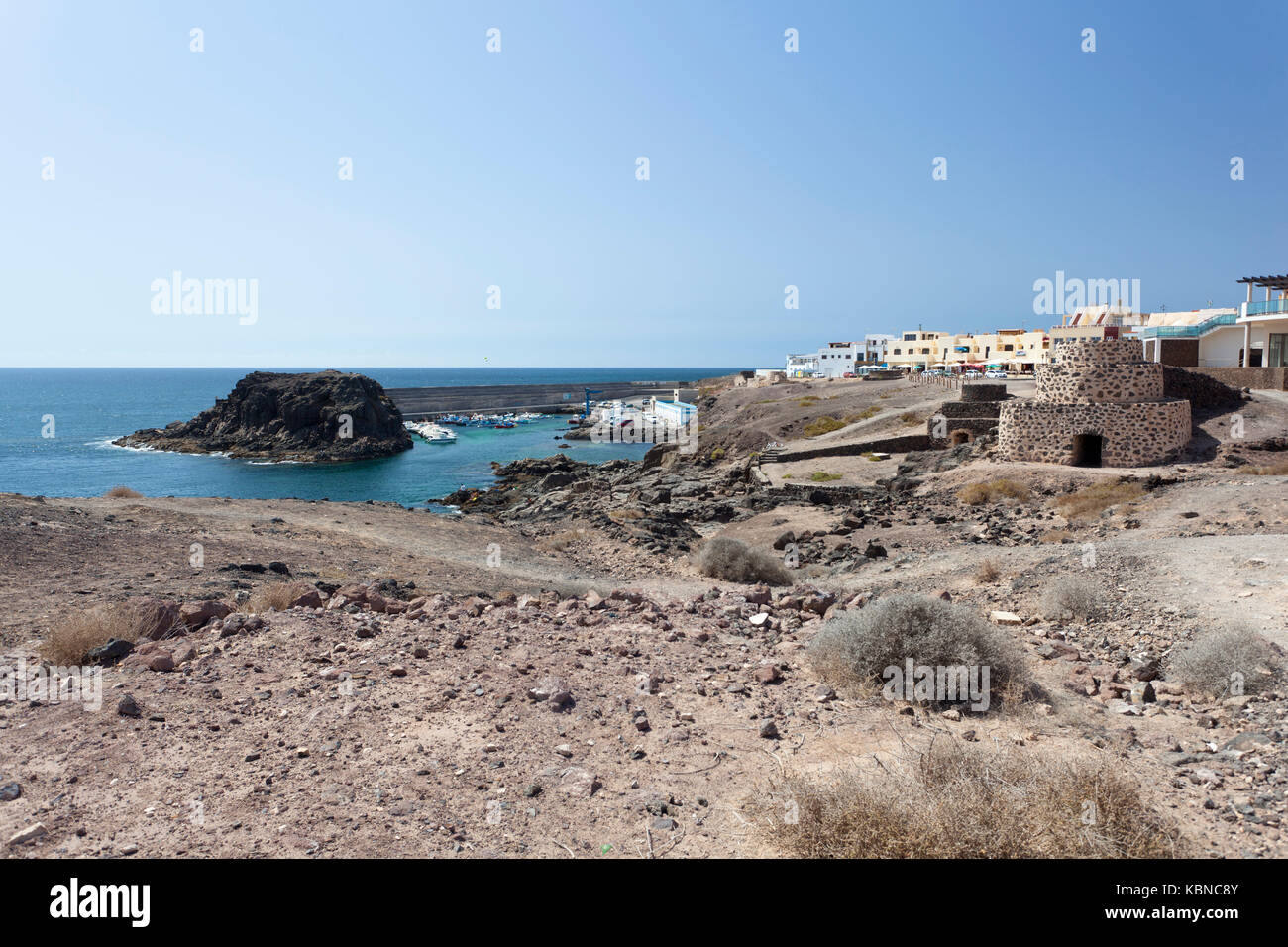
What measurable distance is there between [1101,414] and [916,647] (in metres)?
18.9

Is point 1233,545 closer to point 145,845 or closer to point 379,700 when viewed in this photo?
point 379,700

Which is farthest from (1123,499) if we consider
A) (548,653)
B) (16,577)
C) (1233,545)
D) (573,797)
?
(16,577)

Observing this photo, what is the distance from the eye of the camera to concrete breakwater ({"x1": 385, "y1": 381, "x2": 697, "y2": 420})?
318 ft

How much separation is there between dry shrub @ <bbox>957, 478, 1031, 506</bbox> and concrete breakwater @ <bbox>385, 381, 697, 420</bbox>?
2982 inches

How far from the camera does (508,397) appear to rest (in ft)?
357

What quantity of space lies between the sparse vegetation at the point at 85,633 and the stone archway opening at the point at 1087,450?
2347 cm

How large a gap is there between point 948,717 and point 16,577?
11061mm

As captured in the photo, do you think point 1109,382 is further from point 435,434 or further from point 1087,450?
point 435,434

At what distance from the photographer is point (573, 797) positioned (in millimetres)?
5027

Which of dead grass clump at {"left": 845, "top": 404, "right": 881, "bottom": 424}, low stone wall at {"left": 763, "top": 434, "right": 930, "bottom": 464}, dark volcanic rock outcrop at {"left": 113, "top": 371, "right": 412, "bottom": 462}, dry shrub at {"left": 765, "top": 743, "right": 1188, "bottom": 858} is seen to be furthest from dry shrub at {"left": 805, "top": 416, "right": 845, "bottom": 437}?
dark volcanic rock outcrop at {"left": 113, "top": 371, "right": 412, "bottom": 462}

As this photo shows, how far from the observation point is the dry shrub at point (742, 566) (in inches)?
555

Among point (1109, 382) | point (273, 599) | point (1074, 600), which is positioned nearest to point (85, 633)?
point (273, 599)

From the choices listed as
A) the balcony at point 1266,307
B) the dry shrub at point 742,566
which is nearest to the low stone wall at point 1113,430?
the balcony at point 1266,307

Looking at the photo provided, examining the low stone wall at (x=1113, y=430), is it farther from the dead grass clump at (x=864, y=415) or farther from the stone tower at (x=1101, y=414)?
the dead grass clump at (x=864, y=415)
